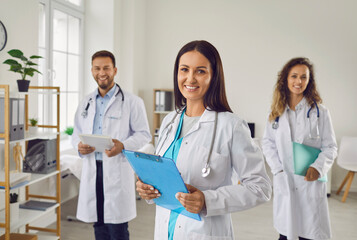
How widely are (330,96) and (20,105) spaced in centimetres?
434

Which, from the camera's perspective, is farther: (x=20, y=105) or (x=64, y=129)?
(x=64, y=129)

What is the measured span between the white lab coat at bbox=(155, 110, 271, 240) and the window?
3108mm

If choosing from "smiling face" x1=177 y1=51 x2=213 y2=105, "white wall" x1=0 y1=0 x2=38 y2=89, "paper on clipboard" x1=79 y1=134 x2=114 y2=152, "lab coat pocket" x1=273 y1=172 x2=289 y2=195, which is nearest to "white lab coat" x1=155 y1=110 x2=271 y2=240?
"smiling face" x1=177 y1=51 x2=213 y2=105

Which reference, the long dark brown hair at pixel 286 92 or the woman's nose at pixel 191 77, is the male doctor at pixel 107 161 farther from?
the woman's nose at pixel 191 77

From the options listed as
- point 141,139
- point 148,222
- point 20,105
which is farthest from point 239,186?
point 148,222

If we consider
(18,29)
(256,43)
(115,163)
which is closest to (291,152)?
(115,163)

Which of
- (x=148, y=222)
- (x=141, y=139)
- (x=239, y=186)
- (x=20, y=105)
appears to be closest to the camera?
(x=239, y=186)

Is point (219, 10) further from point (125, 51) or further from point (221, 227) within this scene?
point (221, 227)

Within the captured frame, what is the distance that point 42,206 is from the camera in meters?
2.75

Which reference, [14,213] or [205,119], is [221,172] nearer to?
[205,119]

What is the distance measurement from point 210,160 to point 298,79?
1475 millimetres

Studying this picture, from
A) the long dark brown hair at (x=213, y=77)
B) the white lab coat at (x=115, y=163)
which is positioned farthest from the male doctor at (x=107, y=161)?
the long dark brown hair at (x=213, y=77)

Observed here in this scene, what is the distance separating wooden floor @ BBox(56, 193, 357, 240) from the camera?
3.36m

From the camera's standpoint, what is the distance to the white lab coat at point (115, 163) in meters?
2.58
